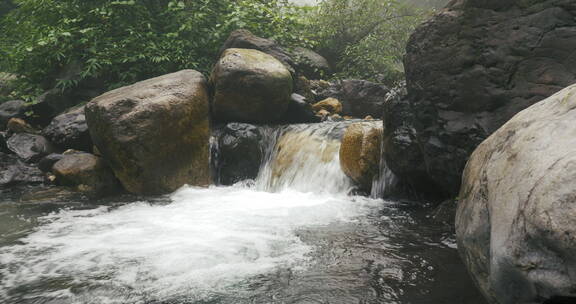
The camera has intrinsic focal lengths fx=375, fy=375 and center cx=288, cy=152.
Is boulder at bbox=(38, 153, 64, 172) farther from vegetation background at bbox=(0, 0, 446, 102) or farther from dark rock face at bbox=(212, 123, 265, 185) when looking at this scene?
dark rock face at bbox=(212, 123, 265, 185)

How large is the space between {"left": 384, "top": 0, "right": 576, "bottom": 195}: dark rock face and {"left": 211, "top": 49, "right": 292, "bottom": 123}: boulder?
3.85 m

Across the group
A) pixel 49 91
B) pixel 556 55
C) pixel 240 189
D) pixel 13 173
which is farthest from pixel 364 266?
pixel 49 91

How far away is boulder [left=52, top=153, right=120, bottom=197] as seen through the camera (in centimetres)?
668

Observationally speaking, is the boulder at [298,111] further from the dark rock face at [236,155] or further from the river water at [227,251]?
the river water at [227,251]

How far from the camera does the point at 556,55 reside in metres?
3.66

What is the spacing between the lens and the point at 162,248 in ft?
12.3

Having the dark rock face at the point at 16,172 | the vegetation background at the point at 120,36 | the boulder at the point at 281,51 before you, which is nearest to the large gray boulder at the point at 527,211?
the boulder at the point at 281,51

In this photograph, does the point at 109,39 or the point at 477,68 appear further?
the point at 109,39

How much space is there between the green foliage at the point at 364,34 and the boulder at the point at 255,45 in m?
3.54

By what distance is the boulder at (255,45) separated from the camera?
960cm

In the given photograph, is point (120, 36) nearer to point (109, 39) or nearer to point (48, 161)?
point (109, 39)

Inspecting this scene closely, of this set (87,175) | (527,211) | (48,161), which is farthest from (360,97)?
(527,211)

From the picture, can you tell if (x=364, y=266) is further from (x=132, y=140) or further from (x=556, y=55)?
(x=132, y=140)

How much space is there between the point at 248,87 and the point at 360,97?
4.23 m
